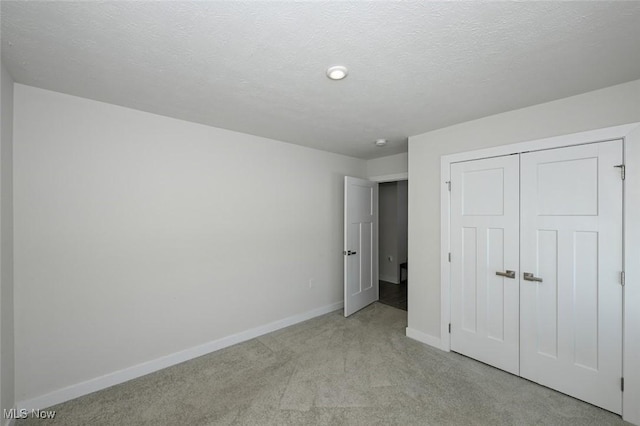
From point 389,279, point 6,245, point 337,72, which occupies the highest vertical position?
point 337,72

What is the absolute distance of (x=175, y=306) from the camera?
2.57 m

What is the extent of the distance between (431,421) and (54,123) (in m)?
3.54

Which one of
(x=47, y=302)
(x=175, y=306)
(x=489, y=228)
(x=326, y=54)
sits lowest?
(x=175, y=306)

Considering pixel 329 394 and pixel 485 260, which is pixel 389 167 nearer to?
pixel 485 260

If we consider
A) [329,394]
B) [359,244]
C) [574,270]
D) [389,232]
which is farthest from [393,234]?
[329,394]

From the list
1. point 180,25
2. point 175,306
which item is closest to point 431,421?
point 175,306

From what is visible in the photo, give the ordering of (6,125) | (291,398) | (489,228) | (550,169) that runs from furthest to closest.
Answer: (489,228) < (550,169) < (291,398) < (6,125)

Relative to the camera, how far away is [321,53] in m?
1.50

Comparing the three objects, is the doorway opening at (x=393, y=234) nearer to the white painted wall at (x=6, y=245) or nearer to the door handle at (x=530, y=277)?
the door handle at (x=530, y=277)

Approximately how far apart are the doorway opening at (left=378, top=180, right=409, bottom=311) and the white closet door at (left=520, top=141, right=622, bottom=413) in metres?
3.24

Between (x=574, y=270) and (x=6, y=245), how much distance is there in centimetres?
410

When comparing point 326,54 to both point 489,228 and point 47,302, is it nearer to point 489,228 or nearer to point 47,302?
point 489,228

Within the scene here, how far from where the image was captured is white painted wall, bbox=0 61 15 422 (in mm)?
1626

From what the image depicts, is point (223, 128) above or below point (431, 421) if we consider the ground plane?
above
